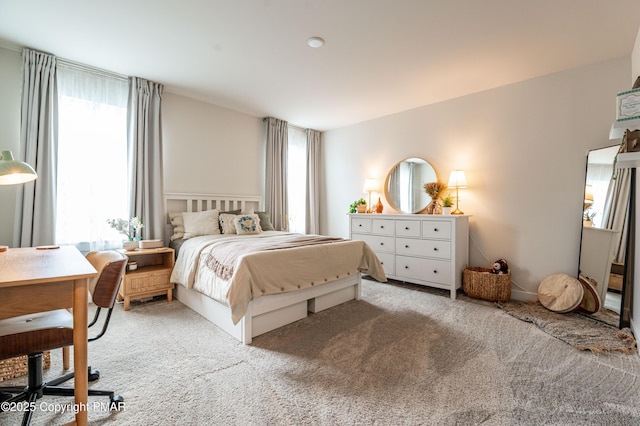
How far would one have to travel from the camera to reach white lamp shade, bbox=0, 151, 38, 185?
164cm

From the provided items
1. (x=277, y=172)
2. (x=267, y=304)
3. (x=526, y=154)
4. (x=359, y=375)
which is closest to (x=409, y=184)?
(x=526, y=154)

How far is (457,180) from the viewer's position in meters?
3.78

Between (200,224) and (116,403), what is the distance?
230 cm

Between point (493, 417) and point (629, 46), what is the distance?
3.45m

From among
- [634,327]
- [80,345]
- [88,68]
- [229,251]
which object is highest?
[88,68]

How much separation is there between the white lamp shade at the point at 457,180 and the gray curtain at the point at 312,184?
251 centimetres

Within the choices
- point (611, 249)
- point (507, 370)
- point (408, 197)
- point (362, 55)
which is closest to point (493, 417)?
point (507, 370)

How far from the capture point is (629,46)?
2.64 meters

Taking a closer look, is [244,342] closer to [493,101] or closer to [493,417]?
[493,417]

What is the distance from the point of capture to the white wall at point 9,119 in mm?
2785

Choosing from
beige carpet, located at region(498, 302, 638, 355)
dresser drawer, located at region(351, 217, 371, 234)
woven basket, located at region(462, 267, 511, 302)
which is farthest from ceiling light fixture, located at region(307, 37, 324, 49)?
beige carpet, located at region(498, 302, 638, 355)

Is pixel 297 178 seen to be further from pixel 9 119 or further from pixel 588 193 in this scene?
pixel 588 193

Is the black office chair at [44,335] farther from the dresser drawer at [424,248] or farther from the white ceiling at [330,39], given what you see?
the dresser drawer at [424,248]

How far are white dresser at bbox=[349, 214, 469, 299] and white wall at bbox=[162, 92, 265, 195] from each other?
7.04 feet
